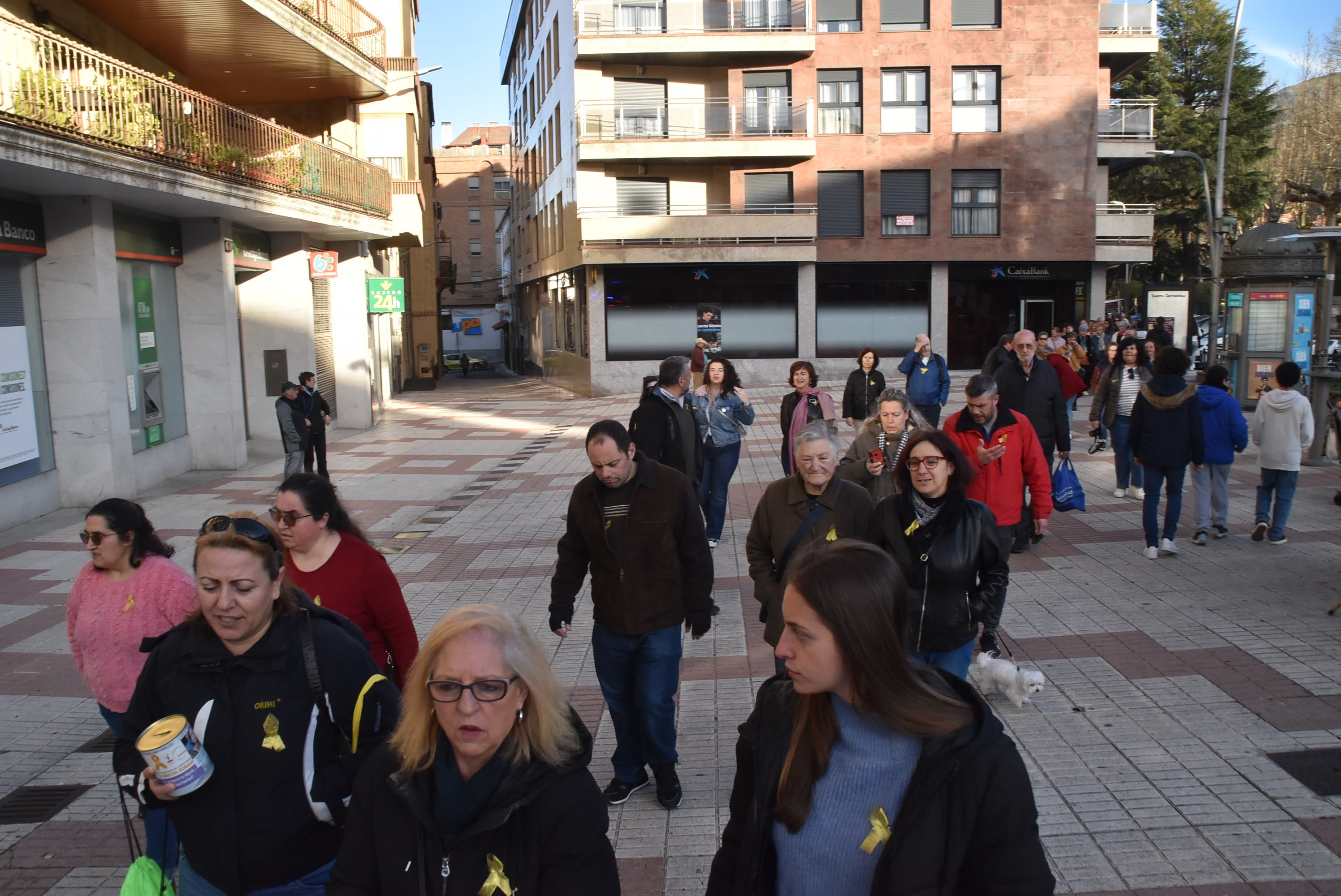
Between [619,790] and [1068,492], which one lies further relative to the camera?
[1068,492]

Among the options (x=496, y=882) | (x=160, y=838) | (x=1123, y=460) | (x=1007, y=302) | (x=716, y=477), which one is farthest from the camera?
(x=1007, y=302)

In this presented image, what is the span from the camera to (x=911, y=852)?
2088 millimetres

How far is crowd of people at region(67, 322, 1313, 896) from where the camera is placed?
218 centimetres

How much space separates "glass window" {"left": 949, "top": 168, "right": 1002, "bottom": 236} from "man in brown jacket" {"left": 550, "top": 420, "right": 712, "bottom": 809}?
3147cm

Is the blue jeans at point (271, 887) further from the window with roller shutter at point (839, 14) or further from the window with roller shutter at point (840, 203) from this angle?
the window with roller shutter at point (839, 14)

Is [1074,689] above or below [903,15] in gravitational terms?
below

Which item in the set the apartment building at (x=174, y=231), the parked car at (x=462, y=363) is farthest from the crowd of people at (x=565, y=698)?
the parked car at (x=462, y=363)

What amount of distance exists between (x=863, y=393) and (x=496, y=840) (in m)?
9.84

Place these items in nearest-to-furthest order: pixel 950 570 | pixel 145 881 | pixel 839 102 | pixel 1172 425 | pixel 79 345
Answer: pixel 145 881 < pixel 950 570 < pixel 1172 425 < pixel 79 345 < pixel 839 102

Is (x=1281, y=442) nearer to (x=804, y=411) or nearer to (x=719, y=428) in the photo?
(x=804, y=411)

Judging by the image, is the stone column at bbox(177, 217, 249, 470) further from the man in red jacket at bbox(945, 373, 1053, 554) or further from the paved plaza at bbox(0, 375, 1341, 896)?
the man in red jacket at bbox(945, 373, 1053, 554)

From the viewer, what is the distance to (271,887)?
2961 millimetres

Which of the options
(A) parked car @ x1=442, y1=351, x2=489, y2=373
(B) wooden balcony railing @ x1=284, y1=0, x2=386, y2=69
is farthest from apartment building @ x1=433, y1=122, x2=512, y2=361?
(B) wooden balcony railing @ x1=284, y1=0, x2=386, y2=69

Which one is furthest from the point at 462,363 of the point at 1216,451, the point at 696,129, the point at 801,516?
the point at 801,516
